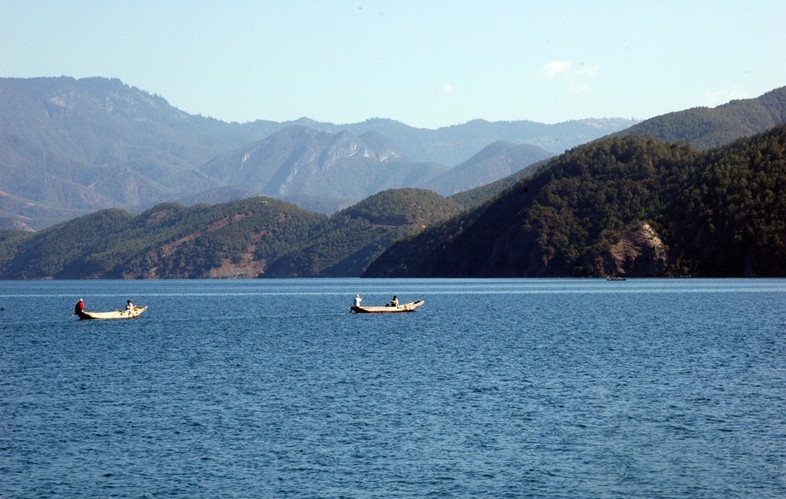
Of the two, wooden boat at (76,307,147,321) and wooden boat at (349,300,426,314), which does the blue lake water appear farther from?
wooden boat at (349,300,426,314)

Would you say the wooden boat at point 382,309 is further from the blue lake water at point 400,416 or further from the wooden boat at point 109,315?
the blue lake water at point 400,416

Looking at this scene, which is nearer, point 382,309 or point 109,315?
point 109,315

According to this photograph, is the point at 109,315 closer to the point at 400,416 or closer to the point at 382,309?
the point at 382,309

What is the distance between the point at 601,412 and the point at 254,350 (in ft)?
168

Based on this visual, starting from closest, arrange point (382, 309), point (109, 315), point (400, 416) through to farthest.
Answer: point (400, 416)
point (109, 315)
point (382, 309)

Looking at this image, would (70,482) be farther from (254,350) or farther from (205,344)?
(205,344)

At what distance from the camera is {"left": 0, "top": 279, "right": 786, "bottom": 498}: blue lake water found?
45.7 meters

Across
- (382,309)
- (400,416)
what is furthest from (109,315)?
(400,416)

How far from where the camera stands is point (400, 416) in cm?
6097

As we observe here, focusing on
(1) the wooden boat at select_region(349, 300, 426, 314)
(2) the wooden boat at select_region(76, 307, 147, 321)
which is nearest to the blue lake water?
(2) the wooden boat at select_region(76, 307, 147, 321)

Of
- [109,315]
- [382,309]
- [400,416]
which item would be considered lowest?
[400,416]

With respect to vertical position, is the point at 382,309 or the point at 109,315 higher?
the point at 382,309

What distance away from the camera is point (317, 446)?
52719mm

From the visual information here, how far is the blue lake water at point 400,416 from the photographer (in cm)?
4569
